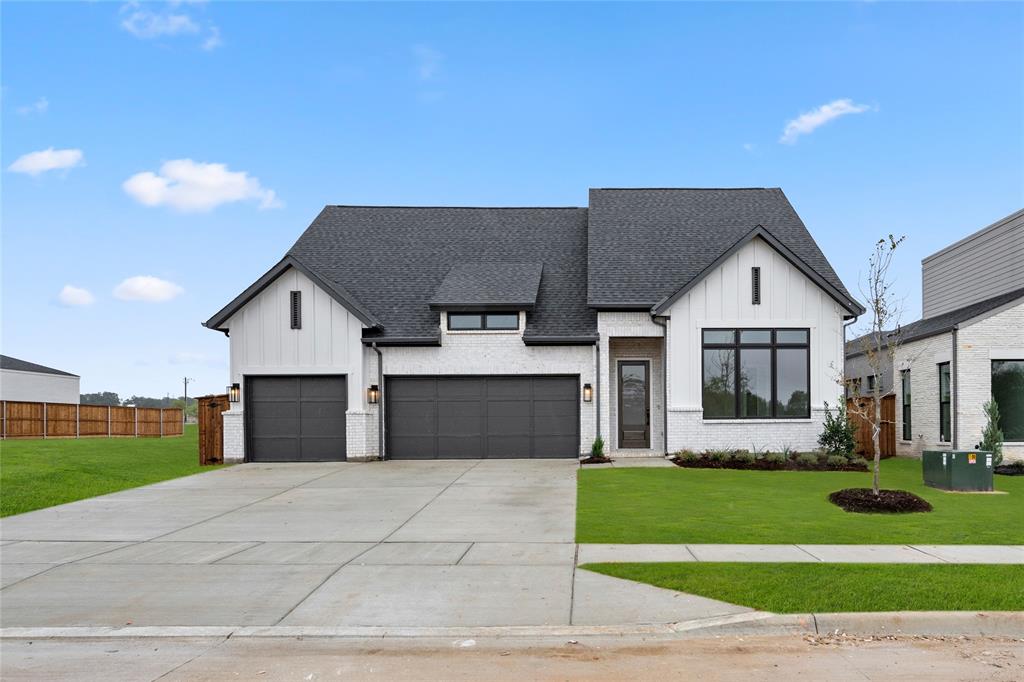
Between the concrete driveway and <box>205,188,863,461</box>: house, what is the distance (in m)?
6.32

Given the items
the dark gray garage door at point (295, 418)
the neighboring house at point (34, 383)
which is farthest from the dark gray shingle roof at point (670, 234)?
the neighboring house at point (34, 383)

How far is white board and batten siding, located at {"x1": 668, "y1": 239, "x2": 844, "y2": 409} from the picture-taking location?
21141 mm

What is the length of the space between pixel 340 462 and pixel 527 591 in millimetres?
14973

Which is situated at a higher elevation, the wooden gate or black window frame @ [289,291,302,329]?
black window frame @ [289,291,302,329]

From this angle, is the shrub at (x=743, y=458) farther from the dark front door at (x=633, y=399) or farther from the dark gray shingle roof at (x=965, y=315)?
the dark gray shingle roof at (x=965, y=315)

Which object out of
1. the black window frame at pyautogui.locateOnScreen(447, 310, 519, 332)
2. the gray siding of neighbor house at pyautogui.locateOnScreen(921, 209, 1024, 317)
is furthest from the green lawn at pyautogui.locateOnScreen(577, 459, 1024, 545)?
the gray siding of neighbor house at pyautogui.locateOnScreen(921, 209, 1024, 317)

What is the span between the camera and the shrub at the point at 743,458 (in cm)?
1977

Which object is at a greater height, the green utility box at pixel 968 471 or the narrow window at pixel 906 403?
the narrow window at pixel 906 403

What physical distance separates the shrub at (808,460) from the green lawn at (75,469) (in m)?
15.5

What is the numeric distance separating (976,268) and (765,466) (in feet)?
35.8

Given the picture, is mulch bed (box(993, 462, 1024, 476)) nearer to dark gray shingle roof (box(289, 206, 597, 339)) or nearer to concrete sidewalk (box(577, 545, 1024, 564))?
concrete sidewalk (box(577, 545, 1024, 564))

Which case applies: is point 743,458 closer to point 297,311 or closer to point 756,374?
point 756,374

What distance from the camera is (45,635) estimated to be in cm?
711

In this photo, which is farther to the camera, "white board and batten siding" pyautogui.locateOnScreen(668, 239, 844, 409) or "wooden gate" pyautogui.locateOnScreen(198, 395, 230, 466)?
"wooden gate" pyautogui.locateOnScreen(198, 395, 230, 466)
